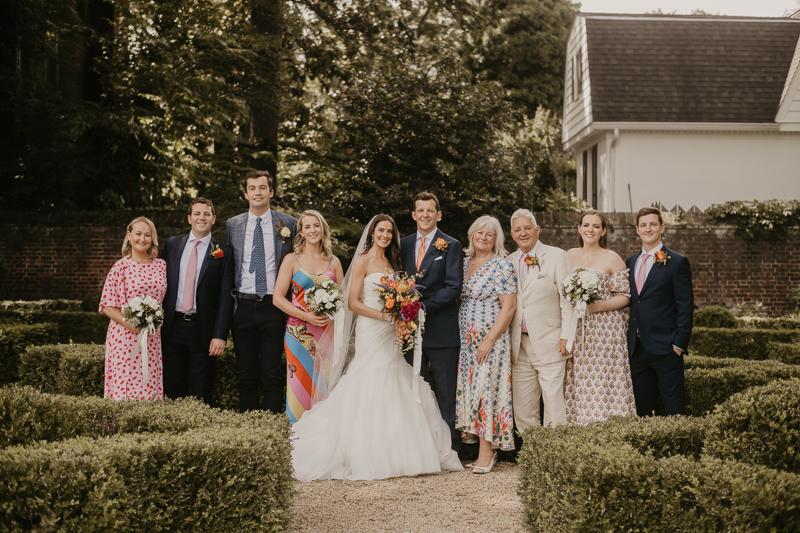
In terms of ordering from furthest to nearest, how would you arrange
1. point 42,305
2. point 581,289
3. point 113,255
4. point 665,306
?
point 113,255 → point 42,305 → point 665,306 → point 581,289

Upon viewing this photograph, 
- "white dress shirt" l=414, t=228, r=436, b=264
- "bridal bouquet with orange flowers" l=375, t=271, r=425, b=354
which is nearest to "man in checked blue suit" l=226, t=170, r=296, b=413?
"bridal bouquet with orange flowers" l=375, t=271, r=425, b=354

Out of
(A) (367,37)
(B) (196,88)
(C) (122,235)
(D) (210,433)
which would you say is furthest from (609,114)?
(D) (210,433)

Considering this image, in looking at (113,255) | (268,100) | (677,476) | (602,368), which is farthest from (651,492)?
(113,255)

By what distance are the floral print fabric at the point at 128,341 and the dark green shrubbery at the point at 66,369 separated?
772 millimetres

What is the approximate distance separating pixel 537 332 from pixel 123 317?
3.38m

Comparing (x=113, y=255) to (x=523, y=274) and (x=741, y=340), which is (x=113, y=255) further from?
(x=741, y=340)

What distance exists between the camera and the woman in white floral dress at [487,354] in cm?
538

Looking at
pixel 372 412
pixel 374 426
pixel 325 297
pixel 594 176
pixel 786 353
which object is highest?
pixel 594 176

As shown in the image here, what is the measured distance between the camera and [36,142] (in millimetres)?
14211

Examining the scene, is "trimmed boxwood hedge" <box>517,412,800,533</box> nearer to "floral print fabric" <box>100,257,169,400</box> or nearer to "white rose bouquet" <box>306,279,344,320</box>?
"white rose bouquet" <box>306,279,344,320</box>

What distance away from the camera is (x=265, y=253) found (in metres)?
5.73

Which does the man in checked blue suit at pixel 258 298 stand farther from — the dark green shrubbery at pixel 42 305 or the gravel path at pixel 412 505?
the dark green shrubbery at pixel 42 305

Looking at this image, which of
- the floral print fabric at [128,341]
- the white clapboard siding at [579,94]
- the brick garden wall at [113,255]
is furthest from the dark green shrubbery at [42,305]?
the white clapboard siding at [579,94]

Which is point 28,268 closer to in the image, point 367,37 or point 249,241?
point 367,37
